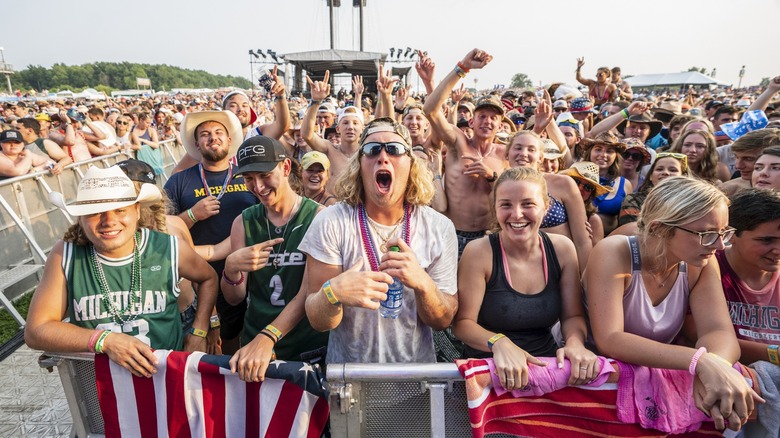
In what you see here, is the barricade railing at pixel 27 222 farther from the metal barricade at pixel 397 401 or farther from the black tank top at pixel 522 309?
the black tank top at pixel 522 309

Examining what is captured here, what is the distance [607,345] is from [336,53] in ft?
85.2

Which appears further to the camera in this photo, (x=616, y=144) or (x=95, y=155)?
(x=95, y=155)

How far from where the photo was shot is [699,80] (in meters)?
44.9

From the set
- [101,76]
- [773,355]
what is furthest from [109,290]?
[101,76]

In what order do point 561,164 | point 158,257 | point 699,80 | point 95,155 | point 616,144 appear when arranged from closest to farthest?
point 158,257 < point 616,144 < point 561,164 < point 95,155 < point 699,80

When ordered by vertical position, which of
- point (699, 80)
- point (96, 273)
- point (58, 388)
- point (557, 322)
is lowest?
point (58, 388)

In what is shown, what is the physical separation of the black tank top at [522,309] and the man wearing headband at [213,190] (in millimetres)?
1859

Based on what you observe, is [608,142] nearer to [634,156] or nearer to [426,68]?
[634,156]

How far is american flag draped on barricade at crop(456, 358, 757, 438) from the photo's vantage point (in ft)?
5.43

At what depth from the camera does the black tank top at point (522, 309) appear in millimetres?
2041

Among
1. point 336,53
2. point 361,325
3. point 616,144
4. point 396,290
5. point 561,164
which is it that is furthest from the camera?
point 336,53

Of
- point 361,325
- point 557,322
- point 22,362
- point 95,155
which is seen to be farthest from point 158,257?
point 95,155

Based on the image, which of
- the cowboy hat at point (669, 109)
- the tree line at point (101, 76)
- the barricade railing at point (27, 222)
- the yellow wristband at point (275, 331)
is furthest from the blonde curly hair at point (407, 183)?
the tree line at point (101, 76)

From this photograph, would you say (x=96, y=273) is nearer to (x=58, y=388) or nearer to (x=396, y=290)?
(x=396, y=290)
